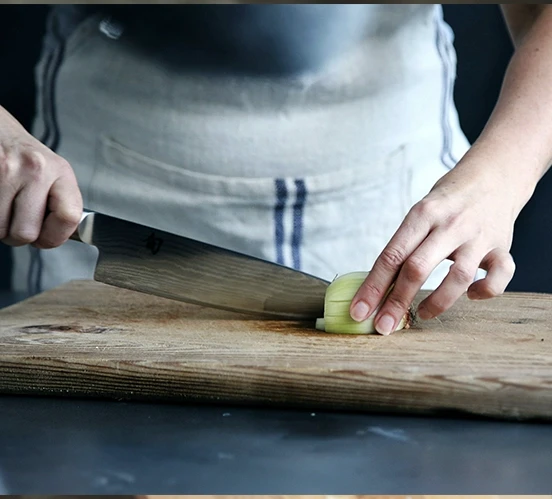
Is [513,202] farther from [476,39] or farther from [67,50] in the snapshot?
[476,39]

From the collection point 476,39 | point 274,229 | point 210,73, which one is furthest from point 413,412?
point 476,39

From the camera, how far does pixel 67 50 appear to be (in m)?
1.36

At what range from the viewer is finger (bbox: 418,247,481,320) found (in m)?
0.91

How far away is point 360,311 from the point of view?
899 mm

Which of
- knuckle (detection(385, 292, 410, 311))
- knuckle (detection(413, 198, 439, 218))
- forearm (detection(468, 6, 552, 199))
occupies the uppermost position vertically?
forearm (detection(468, 6, 552, 199))

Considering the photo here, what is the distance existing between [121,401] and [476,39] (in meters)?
1.43

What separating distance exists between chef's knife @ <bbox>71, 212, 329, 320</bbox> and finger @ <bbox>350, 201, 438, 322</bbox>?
0.09 metres

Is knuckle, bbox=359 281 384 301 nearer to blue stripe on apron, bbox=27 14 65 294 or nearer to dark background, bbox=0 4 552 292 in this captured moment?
Answer: blue stripe on apron, bbox=27 14 65 294

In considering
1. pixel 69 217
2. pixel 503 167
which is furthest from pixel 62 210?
pixel 503 167

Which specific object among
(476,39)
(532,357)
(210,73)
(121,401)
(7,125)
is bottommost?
(121,401)

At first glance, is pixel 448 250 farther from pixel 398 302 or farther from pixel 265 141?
pixel 265 141

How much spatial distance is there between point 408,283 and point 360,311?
61 mm

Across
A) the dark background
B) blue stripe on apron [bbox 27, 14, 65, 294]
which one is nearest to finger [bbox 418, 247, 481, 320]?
blue stripe on apron [bbox 27, 14, 65, 294]

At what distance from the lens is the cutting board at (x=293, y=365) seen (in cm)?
74
